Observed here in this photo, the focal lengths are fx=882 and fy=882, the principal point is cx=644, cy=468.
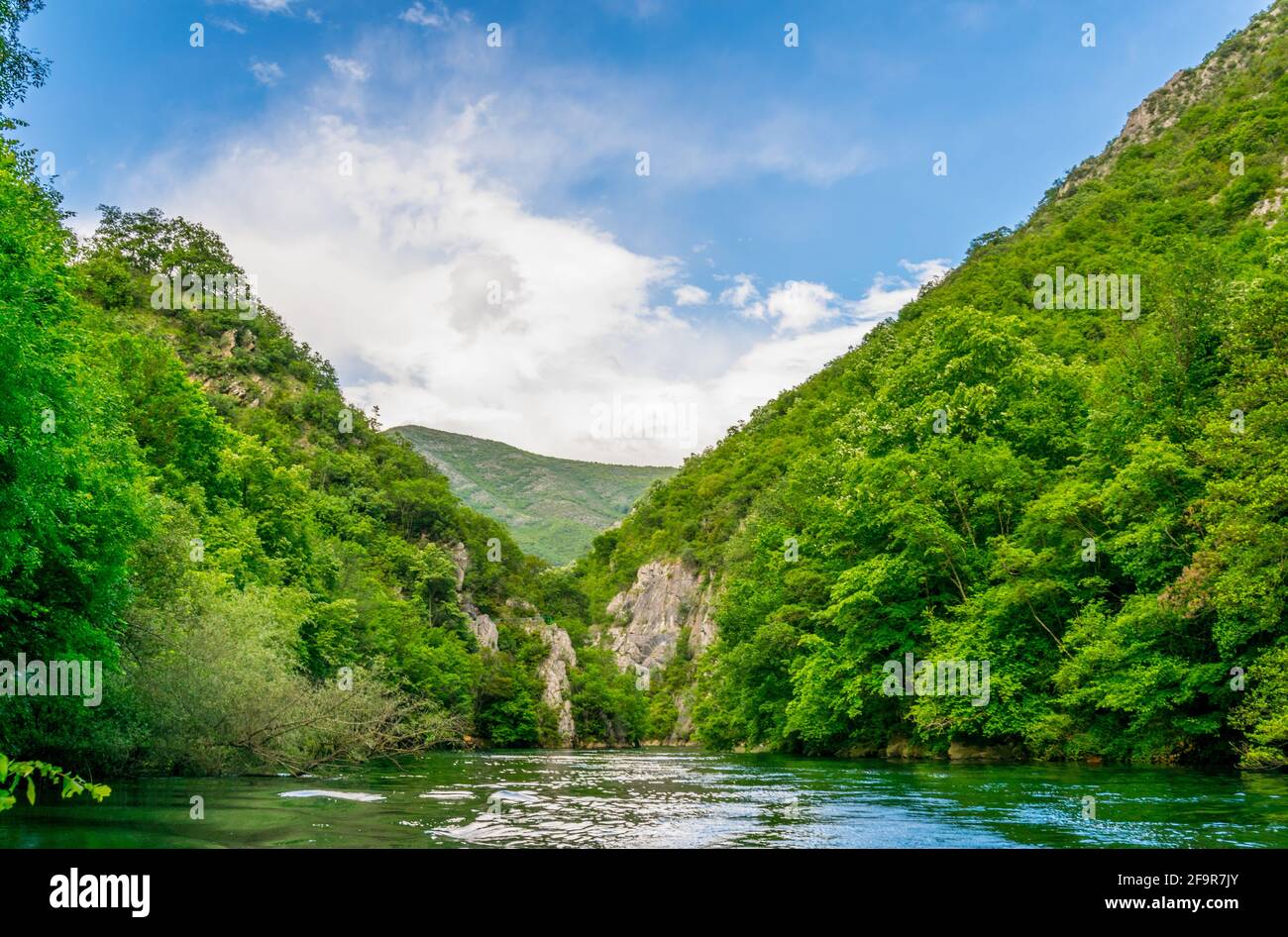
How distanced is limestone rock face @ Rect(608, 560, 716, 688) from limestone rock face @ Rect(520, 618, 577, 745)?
1608cm

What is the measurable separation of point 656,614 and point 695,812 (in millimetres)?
122470

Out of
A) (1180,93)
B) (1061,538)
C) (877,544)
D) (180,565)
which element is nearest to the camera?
(180,565)

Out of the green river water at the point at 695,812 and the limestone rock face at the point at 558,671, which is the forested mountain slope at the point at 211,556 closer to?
the limestone rock face at the point at 558,671

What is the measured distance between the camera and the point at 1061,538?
32.8 metres

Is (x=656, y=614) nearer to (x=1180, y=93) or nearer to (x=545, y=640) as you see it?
(x=545, y=640)

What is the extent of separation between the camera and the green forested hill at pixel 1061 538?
23875 millimetres

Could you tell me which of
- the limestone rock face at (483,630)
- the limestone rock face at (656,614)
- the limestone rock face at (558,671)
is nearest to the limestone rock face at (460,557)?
the limestone rock face at (483,630)

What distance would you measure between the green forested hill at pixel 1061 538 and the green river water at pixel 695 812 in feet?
10.6

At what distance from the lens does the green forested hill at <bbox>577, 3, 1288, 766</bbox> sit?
78.3 ft

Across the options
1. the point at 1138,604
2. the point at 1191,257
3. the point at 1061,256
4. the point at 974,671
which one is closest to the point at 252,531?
the point at 974,671

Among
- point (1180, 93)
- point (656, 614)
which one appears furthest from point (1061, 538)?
point (1180, 93)
